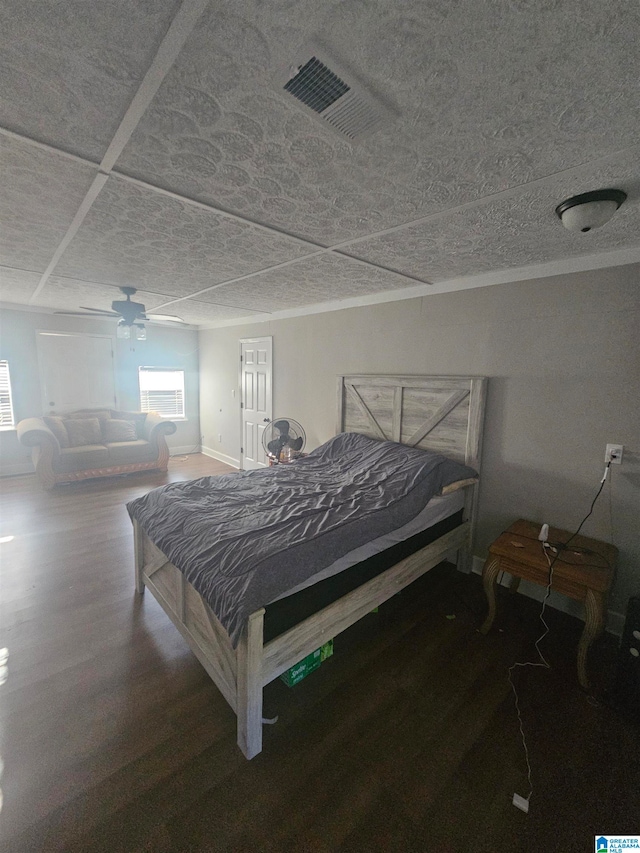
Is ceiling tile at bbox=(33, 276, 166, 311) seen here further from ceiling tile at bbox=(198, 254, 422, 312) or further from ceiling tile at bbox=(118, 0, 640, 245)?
ceiling tile at bbox=(118, 0, 640, 245)

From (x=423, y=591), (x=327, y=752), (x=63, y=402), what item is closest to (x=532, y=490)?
(x=423, y=591)

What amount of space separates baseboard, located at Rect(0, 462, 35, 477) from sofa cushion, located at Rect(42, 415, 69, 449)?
0.86 meters

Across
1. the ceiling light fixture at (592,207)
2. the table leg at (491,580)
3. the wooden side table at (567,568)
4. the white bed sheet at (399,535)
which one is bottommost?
the table leg at (491,580)

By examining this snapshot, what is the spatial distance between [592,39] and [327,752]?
8.24 ft

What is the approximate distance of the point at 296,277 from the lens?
9.85 ft

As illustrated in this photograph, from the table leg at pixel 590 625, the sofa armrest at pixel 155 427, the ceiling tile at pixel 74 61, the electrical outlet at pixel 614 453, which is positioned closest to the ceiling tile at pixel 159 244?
the ceiling tile at pixel 74 61

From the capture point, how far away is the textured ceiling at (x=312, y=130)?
2.66 feet

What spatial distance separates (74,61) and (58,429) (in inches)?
210

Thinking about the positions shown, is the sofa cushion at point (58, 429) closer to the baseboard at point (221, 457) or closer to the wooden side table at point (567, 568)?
the baseboard at point (221, 457)

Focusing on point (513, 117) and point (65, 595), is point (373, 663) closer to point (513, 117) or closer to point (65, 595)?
point (65, 595)

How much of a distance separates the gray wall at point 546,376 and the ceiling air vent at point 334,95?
1978 millimetres

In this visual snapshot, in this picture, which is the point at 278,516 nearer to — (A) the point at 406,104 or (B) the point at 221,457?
(A) the point at 406,104

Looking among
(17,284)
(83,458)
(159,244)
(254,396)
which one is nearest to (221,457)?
(254,396)

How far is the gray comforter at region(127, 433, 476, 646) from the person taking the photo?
1.58 metres
